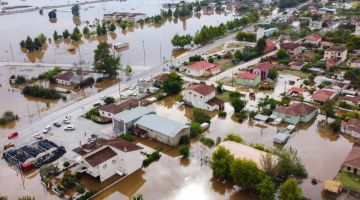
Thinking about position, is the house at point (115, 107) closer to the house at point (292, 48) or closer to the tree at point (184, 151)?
the tree at point (184, 151)

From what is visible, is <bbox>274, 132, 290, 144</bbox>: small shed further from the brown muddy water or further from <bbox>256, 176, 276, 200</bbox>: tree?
<bbox>256, 176, 276, 200</bbox>: tree

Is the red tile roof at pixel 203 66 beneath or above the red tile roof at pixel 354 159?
above

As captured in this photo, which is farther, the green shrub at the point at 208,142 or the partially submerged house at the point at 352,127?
the partially submerged house at the point at 352,127

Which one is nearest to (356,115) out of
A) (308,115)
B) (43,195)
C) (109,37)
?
(308,115)

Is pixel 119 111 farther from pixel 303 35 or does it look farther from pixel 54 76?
pixel 303 35

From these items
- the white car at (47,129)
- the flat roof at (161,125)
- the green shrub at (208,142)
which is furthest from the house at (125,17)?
the green shrub at (208,142)

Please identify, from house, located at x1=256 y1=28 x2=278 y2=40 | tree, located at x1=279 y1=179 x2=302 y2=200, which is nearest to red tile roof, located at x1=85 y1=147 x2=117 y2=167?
tree, located at x1=279 y1=179 x2=302 y2=200

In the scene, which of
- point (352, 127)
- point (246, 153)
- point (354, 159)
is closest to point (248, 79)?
point (352, 127)
